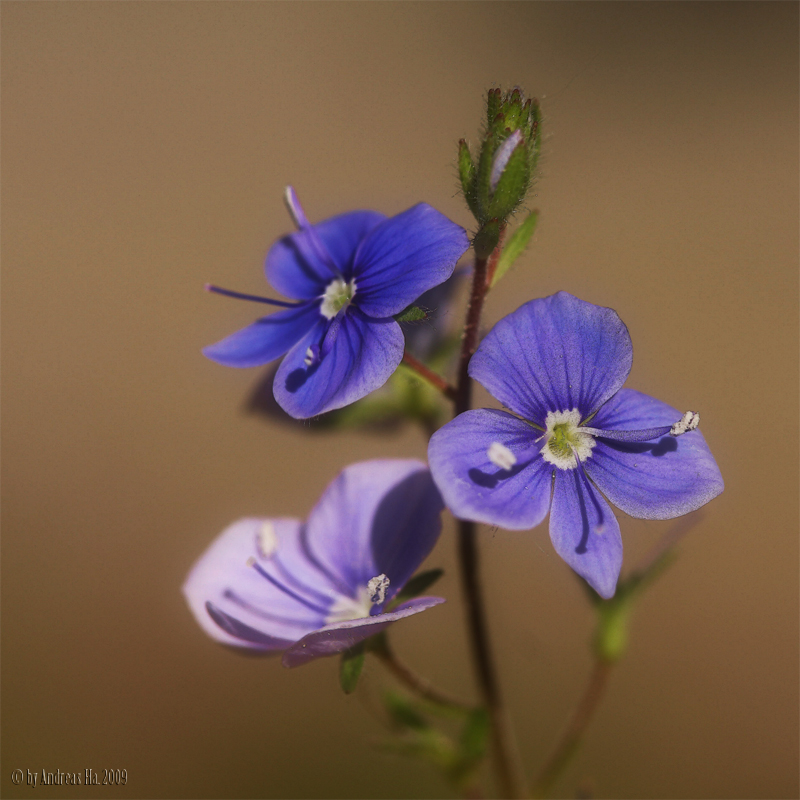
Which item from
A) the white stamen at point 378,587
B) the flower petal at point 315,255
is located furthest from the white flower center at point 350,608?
the flower petal at point 315,255

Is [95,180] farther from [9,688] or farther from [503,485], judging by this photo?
[503,485]

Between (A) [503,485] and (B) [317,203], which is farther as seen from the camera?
(B) [317,203]

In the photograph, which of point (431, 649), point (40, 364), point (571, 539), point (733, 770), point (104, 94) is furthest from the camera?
point (104, 94)

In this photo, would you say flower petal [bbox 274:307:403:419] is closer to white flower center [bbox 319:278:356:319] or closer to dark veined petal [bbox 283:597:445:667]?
white flower center [bbox 319:278:356:319]

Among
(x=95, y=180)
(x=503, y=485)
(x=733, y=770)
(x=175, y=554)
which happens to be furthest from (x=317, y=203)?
(x=503, y=485)

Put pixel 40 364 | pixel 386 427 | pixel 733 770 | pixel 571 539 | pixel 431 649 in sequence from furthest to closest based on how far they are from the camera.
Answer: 1. pixel 40 364
2. pixel 431 649
3. pixel 733 770
4. pixel 386 427
5. pixel 571 539

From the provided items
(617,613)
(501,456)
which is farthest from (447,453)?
(617,613)

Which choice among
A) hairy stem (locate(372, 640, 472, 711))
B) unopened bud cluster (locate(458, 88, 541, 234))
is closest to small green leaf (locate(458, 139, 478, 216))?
unopened bud cluster (locate(458, 88, 541, 234))
